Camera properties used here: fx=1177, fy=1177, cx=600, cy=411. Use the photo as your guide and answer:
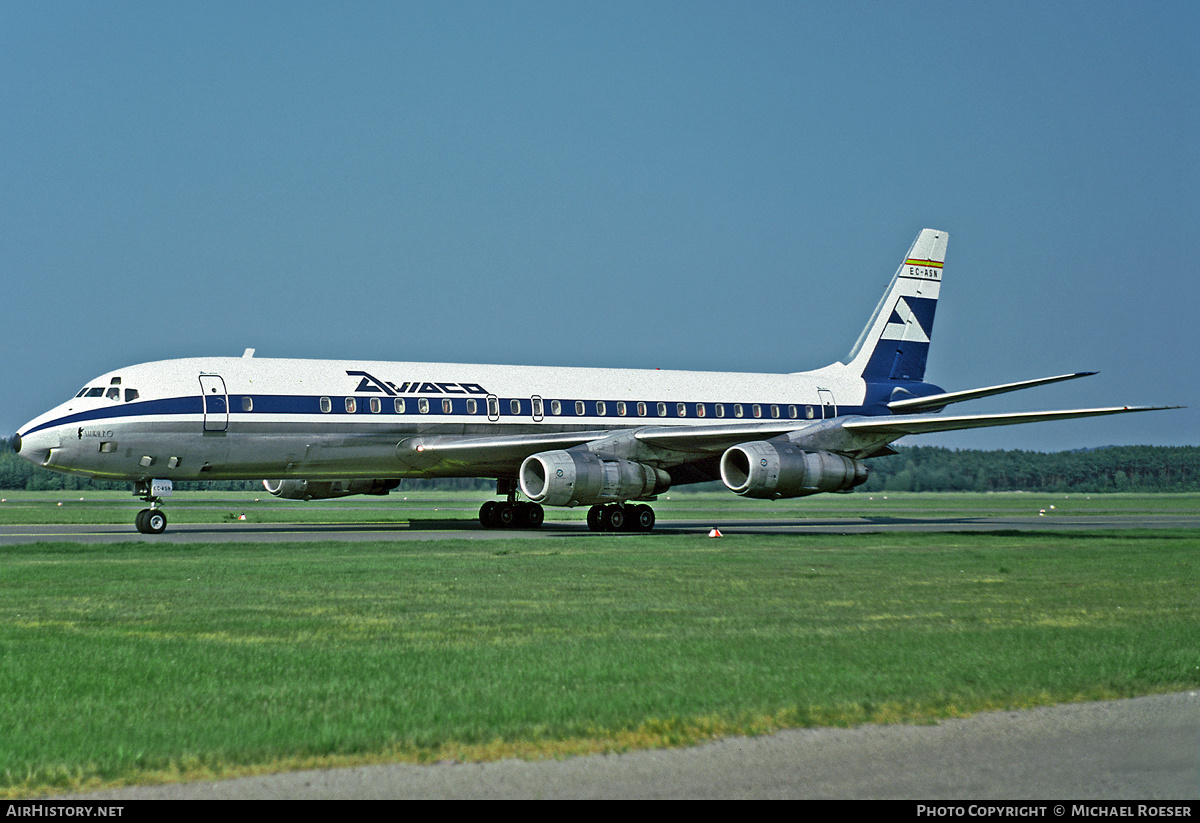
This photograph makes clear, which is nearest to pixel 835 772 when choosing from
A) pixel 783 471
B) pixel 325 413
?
pixel 783 471

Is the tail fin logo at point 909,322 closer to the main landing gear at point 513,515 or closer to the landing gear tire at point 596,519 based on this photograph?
the landing gear tire at point 596,519

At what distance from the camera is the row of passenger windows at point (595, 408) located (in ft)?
98.3

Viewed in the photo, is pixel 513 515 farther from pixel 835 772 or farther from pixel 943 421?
pixel 835 772

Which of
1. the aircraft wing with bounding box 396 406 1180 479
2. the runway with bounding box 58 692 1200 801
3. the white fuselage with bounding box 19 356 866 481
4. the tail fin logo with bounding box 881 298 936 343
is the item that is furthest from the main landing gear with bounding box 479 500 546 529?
the runway with bounding box 58 692 1200 801

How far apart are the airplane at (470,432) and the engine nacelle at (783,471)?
41mm

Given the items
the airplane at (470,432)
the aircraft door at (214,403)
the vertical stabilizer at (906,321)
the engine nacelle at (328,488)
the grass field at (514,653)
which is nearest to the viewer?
the grass field at (514,653)

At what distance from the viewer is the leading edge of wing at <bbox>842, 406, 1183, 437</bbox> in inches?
1163

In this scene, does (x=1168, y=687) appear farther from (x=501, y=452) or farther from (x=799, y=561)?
(x=501, y=452)

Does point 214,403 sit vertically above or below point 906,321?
below

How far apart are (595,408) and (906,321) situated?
12574 millimetres

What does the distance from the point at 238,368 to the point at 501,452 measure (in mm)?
6974

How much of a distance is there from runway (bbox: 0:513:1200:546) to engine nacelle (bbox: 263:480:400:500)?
0.91 metres

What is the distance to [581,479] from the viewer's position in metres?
28.8

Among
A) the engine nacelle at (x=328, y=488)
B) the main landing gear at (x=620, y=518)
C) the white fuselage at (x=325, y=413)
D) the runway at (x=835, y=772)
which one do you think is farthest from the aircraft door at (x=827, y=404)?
the runway at (x=835, y=772)
